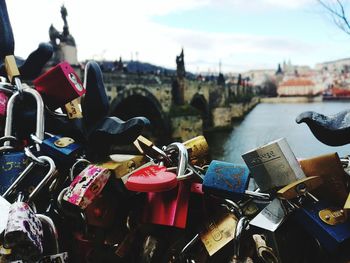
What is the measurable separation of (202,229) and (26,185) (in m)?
0.68

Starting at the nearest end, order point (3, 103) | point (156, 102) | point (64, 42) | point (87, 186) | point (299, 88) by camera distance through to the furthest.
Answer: point (87, 186) → point (3, 103) → point (64, 42) → point (156, 102) → point (299, 88)

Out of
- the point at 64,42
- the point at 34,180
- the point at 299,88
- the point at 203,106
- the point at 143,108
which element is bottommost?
the point at 299,88

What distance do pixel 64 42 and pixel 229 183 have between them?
66.9 ft

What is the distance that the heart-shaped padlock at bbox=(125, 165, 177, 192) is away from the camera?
122cm

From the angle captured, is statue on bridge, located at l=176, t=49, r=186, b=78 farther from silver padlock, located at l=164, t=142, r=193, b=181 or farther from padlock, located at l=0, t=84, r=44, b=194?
silver padlock, located at l=164, t=142, r=193, b=181

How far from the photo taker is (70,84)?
174cm

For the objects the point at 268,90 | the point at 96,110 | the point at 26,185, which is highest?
the point at 96,110

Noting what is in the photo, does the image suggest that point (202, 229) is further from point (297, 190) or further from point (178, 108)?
point (178, 108)

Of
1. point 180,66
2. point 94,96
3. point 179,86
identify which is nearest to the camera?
point 94,96

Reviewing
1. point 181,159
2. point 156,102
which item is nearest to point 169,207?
point 181,159

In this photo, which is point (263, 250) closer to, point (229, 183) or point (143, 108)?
point (229, 183)

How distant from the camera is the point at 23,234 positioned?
1.05m

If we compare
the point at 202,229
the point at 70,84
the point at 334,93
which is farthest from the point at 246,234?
the point at 334,93

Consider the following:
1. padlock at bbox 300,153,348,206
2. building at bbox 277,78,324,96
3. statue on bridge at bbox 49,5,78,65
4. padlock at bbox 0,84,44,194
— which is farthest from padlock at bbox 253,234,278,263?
building at bbox 277,78,324,96
